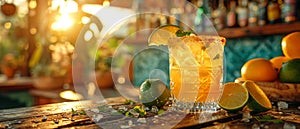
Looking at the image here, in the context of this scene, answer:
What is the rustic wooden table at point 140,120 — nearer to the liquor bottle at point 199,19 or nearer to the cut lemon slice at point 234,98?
the cut lemon slice at point 234,98

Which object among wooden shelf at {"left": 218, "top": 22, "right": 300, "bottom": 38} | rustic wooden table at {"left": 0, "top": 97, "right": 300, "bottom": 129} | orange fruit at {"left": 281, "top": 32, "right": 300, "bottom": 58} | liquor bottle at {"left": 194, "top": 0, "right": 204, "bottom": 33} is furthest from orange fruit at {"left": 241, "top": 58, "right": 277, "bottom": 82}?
liquor bottle at {"left": 194, "top": 0, "right": 204, "bottom": 33}

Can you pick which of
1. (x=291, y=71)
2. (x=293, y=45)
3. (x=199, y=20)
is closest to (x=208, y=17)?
(x=199, y=20)

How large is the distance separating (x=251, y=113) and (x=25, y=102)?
3278 mm

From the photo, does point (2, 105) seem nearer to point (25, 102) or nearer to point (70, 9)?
point (25, 102)

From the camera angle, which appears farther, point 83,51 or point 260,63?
point 83,51

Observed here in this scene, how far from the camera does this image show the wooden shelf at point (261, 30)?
184 cm

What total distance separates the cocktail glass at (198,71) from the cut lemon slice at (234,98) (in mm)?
27

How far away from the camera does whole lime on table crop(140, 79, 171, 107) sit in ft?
→ 3.11

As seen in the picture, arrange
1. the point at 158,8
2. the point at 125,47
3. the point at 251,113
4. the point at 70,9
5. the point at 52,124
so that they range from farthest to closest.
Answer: the point at 125,47
the point at 158,8
the point at 70,9
the point at 251,113
the point at 52,124

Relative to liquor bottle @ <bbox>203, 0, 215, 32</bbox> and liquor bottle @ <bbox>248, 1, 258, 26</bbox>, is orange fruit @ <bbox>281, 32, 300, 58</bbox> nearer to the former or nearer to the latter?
liquor bottle @ <bbox>248, 1, 258, 26</bbox>

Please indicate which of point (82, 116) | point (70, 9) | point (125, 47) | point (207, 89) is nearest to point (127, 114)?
point (82, 116)

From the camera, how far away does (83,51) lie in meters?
3.54

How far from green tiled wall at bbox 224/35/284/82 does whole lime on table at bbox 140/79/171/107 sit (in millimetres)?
1380

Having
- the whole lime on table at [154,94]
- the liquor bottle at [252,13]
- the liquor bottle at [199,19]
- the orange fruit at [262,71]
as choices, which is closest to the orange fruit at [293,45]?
the orange fruit at [262,71]
